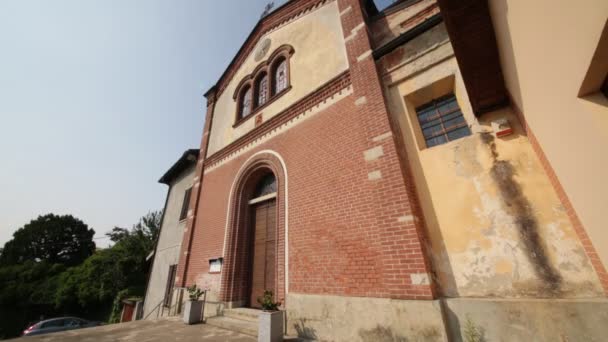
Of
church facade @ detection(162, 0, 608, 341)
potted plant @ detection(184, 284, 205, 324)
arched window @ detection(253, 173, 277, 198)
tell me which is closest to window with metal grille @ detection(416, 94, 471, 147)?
church facade @ detection(162, 0, 608, 341)

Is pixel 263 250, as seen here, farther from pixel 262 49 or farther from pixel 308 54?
pixel 262 49

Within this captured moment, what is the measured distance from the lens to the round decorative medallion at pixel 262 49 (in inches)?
356

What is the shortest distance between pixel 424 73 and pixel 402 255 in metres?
3.53

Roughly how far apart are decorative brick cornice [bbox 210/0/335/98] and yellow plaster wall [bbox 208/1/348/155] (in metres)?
0.24

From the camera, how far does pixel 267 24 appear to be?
9312 mm

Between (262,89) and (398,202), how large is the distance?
289 inches

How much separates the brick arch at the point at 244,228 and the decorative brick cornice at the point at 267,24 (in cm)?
541

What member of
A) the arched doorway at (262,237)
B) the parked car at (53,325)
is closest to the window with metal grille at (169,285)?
the arched doorway at (262,237)

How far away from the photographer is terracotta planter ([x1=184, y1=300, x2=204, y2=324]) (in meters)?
6.09

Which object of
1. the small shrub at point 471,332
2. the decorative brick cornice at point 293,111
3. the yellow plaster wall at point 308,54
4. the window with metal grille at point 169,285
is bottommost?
the small shrub at point 471,332

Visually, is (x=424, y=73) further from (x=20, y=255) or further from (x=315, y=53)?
(x=20, y=255)

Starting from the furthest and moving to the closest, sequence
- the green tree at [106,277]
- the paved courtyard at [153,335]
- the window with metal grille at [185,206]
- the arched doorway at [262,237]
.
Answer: the green tree at [106,277] < the window with metal grille at [185,206] < the arched doorway at [262,237] < the paved courtyard at [153,335]

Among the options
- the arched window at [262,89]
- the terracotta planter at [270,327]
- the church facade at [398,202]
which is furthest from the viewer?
the arched window at [262,89]

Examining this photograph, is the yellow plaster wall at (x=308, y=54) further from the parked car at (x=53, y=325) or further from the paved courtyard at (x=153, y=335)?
the parked car at (x=53, y=325)
